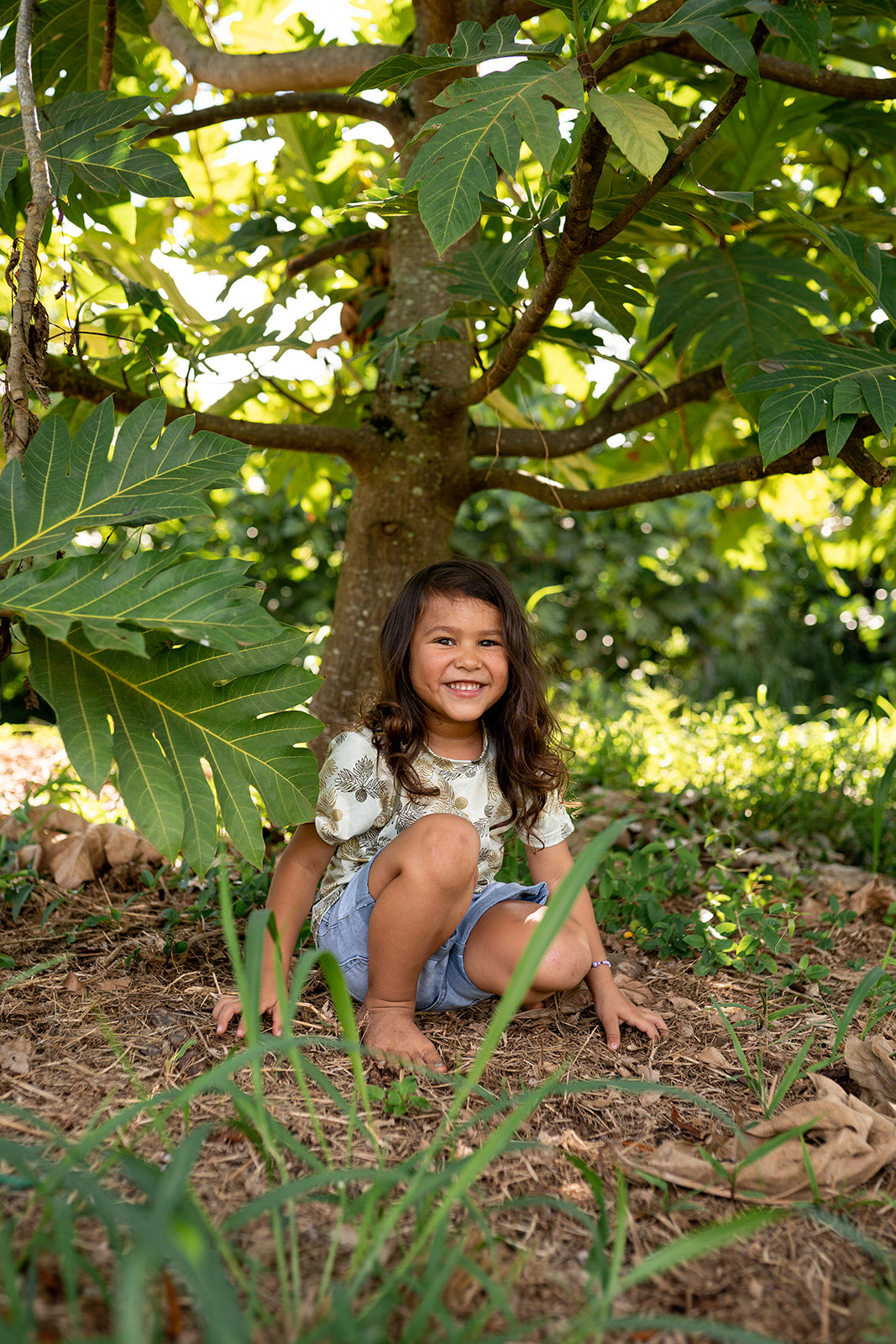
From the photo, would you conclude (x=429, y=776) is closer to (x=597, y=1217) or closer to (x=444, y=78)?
(x=597, y=1217)

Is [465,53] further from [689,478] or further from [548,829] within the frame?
[548,829]

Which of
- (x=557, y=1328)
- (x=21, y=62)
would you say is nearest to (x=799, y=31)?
(x=21, y=62)

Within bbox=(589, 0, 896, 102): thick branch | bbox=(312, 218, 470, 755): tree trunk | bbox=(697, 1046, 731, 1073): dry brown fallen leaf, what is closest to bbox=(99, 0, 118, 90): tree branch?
bbox=(312, 218, 470, 755): tree trunk

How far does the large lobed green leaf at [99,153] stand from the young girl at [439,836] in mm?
805

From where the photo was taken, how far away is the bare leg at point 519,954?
158 centimetres

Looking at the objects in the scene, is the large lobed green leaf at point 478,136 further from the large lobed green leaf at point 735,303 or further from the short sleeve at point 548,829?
the short sleeve at point 548,829

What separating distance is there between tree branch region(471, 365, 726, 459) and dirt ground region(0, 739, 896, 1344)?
1.18m

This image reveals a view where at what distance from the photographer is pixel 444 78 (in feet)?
7.25

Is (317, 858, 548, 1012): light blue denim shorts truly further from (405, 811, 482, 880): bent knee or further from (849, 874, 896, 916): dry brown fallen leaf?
(849, 874, 896, 916): dry brown fallen leaf

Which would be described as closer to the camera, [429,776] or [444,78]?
[429,776]

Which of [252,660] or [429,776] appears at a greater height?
[252,660]

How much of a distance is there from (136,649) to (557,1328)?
83 cm

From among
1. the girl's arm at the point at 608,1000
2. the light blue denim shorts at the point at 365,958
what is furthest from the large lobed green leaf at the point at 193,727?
the girl's arm at the point at 608,1000

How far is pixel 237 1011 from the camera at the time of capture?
1497 mm
